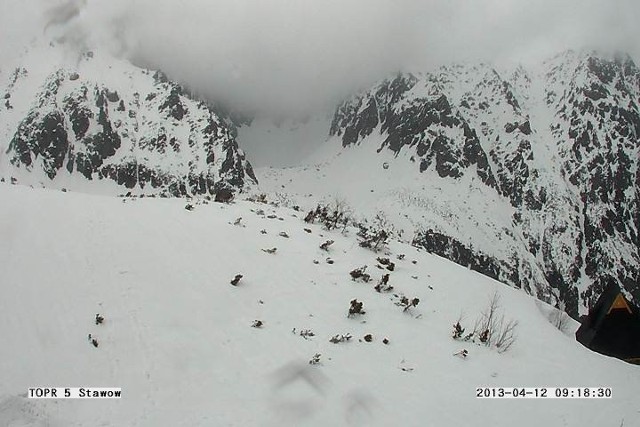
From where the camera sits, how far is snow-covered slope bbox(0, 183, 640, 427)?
32.4 ft

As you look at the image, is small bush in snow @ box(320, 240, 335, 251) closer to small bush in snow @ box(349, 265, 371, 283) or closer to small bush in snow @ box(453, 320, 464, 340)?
small bush in snow @ box(349, 265, 371, 283)

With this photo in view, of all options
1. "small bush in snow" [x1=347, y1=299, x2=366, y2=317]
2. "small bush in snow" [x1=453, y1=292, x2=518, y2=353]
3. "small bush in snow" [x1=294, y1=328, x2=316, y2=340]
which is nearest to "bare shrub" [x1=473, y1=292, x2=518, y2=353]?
"small bush in snow" [x1=453, y1=292, x2=518, y2=353]

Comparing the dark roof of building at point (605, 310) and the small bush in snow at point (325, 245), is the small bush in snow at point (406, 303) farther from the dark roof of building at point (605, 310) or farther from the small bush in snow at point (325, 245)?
the dark roof of building at point (605, 310)

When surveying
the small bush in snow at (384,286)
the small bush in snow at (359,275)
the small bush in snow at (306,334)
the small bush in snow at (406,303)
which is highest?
the small bush in snow at (359,275)

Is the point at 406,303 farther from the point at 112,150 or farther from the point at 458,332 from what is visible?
the point at 112,150

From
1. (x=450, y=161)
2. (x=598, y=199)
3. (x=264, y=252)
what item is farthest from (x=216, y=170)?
(x=264, y=252)

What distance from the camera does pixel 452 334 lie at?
1420cm

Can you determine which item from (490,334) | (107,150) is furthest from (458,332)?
(107,150)

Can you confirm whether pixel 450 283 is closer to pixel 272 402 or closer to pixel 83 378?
pixel 272 402

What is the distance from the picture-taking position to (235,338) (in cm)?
1203

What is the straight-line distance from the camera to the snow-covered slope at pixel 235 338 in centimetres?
988

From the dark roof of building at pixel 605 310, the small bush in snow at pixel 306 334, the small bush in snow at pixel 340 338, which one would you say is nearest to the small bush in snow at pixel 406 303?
the small bush in snow at pixel 340 338

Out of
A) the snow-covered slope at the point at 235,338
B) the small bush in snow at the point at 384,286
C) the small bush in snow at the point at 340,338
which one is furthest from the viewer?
the small bush in snow at the point at 384,286

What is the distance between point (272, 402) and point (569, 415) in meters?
6.94
